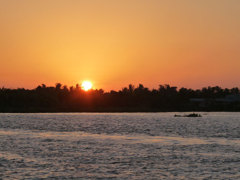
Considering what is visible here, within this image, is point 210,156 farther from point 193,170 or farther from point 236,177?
point 236,177

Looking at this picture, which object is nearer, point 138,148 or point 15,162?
point 15,162

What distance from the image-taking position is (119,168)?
151 ft

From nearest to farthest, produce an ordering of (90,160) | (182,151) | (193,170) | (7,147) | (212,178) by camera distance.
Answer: (212,178), (193,170), (90,160), (182,151), (7,147)

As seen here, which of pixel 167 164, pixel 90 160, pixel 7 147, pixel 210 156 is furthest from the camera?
pixel 7 147

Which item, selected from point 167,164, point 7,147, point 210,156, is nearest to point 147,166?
point 167,164

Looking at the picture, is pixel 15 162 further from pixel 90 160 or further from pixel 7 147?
pixel 7 147

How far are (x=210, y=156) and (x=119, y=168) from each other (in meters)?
14.6

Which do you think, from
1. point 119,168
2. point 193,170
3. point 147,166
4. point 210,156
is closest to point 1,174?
point 119,168

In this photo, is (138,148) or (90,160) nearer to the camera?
(90,160)

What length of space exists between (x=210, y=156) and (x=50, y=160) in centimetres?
1954

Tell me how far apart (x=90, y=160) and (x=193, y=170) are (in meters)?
12.9

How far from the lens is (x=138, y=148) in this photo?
6588cm

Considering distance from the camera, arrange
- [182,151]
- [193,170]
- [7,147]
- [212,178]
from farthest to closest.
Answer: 1. [7,147]
2. [182,151]
3. [193,170]
4. [212,178]

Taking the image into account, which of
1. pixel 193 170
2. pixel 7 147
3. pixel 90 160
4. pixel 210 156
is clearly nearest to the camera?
pixel 193 170
